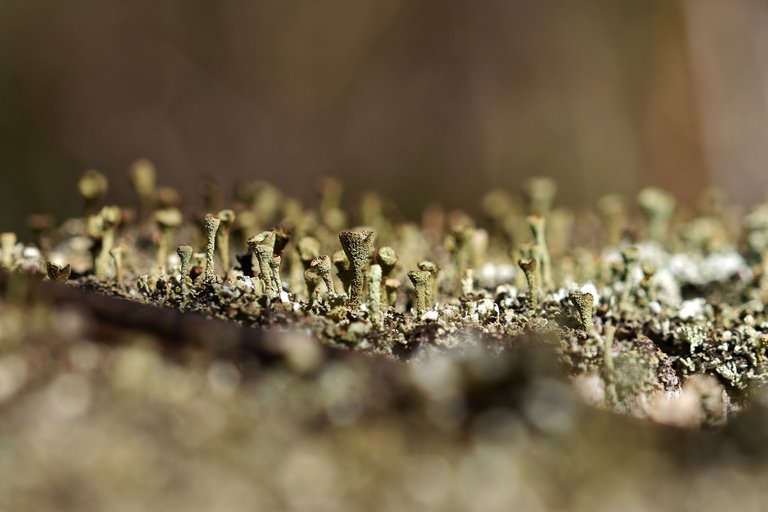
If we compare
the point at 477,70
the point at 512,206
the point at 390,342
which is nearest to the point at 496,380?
the point at 390,342

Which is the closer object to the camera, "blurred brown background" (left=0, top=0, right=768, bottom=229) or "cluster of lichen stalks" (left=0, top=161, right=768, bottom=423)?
"cluster of lichen stalks" (left=0, top=161, right=768, bottom=423)

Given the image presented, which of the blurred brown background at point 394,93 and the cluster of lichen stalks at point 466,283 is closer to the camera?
the cluster of lichen stalks at point 466,283

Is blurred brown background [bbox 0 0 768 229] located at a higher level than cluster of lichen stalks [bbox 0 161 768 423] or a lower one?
higher

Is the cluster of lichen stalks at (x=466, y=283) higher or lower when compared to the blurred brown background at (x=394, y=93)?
lower

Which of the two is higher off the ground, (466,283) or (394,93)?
(394,93)

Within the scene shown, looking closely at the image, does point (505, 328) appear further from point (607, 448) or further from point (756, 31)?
point (756, 31)

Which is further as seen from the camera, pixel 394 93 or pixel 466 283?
pixel 394 93
